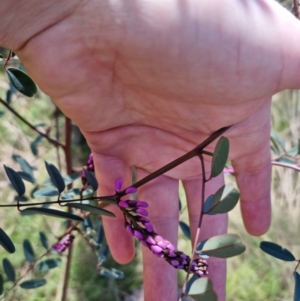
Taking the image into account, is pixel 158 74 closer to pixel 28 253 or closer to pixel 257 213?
pixel 257 213

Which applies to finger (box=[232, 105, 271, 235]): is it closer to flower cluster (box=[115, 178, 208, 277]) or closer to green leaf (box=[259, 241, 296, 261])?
green leaf (box=[259, 241, 296, 261])

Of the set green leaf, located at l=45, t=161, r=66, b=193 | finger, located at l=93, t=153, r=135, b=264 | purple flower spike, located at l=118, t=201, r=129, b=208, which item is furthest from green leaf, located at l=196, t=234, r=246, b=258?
finger, located at l=93, t=153, r=135, b=264

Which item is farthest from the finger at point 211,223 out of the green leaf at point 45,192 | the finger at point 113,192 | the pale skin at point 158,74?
the green leaf at point 45,192

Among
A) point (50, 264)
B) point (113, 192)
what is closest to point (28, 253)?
point (50, 264)

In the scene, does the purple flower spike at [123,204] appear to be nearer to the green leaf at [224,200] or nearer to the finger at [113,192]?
the green leaf at [224,200]

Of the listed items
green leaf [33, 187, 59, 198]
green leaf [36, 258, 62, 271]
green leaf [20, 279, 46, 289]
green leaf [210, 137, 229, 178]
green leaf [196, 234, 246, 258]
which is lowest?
green leaf [20, 279, 46, 289]

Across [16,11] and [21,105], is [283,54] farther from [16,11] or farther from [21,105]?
[21,105]

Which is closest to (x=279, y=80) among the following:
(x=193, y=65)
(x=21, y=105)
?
(x=193, y=65)
